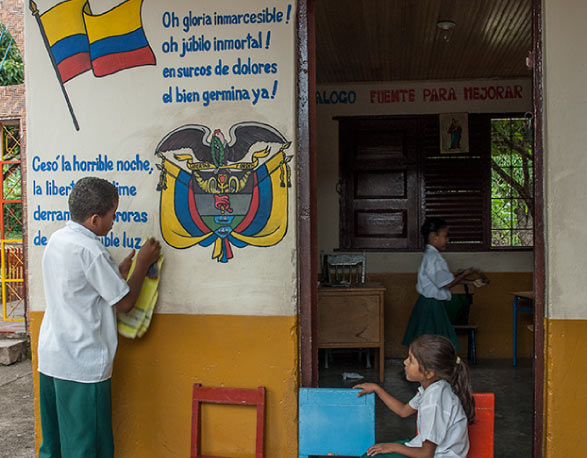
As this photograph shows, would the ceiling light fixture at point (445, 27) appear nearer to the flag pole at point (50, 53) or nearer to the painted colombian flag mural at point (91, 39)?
the painted colombian flag mural at point (91, 39)

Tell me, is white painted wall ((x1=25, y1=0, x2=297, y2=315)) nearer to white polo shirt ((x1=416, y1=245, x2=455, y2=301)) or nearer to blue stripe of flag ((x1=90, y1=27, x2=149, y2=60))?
blue stripe of flag ((x1=90, y1=27, x2=149, y2=60))

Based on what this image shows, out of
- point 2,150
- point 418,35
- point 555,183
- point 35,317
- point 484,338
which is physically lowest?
point 484,338

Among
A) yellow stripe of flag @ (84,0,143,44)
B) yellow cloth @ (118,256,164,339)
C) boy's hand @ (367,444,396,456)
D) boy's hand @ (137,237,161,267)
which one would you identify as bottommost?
boy's hand @ (367,444,396,456)

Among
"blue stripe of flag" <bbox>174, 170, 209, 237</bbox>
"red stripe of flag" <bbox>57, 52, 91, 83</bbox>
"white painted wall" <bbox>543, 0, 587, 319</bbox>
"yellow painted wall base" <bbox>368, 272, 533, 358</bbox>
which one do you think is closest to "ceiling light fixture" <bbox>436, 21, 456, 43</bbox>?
"white painted wall" <bbox>543, 0, 587, 319</bbox>

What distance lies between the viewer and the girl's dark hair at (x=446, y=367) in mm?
2512

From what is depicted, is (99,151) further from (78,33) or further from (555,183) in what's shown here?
(555,183)

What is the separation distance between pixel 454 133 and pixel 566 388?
163 inches

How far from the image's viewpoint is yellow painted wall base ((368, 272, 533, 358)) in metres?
6.52

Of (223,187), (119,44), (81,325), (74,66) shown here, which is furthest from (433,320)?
(74,66)

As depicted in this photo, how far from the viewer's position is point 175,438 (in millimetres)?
3223

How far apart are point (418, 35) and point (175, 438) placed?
3987mm

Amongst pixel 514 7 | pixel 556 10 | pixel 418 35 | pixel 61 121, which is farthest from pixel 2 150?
pixel 556 10

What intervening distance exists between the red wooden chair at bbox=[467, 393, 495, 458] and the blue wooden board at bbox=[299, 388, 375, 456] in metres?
0.45

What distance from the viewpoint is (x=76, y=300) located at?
268 centimetres
